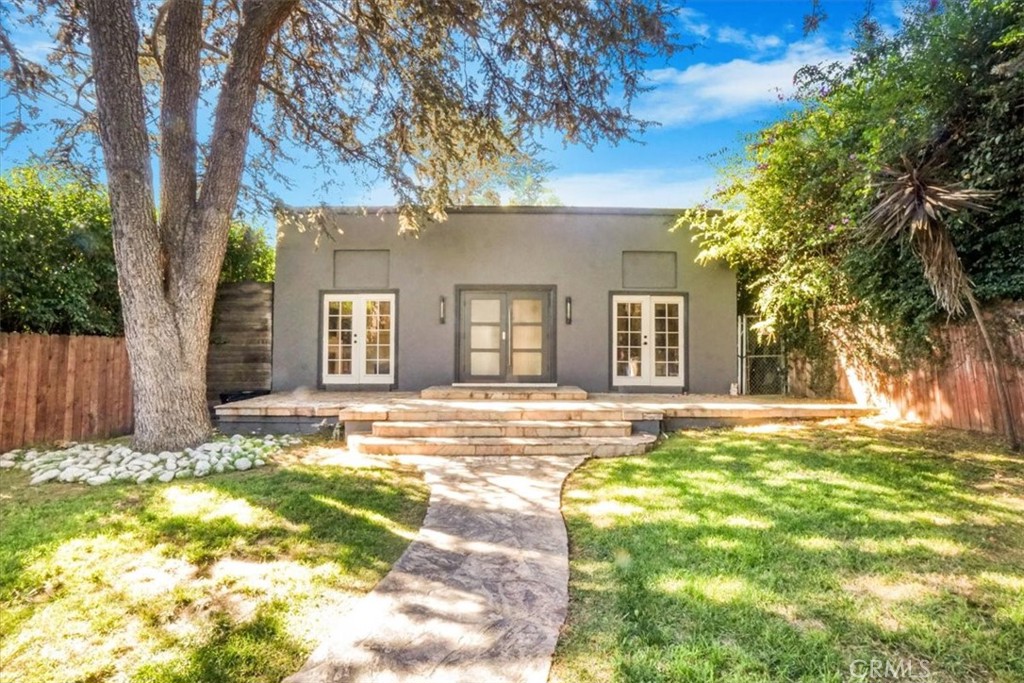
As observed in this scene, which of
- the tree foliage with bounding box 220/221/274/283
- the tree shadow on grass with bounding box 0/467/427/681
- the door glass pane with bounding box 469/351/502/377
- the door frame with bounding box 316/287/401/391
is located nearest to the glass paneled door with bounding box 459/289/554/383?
the door glass pane with bounding box 469/351/502/377

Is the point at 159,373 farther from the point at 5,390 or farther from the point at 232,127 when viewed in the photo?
the point at 232,127

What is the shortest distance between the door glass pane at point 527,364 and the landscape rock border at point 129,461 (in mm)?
4575

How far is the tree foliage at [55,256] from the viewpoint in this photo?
549cm

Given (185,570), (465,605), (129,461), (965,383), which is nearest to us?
(465,605)

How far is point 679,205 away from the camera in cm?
909

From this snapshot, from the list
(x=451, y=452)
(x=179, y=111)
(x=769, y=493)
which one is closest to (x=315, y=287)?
(x=179, y=111)

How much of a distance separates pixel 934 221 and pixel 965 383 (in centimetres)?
222

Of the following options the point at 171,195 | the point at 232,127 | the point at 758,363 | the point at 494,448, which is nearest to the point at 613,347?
the point at 758,363

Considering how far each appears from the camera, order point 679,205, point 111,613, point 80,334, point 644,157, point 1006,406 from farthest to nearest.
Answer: point 679,205 → point 644,157 → point 80,334 → point 1006,406 → point 111,613

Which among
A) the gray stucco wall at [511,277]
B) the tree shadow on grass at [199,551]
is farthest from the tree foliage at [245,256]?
the tree shadow on grass at [199,551]

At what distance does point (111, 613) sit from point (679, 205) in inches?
366

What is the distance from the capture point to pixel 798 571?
2613 millimetres

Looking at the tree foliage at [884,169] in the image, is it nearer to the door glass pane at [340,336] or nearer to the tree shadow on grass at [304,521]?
the tree shadow on grass at [304,521]

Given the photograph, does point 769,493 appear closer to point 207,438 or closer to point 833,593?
point 833,593
